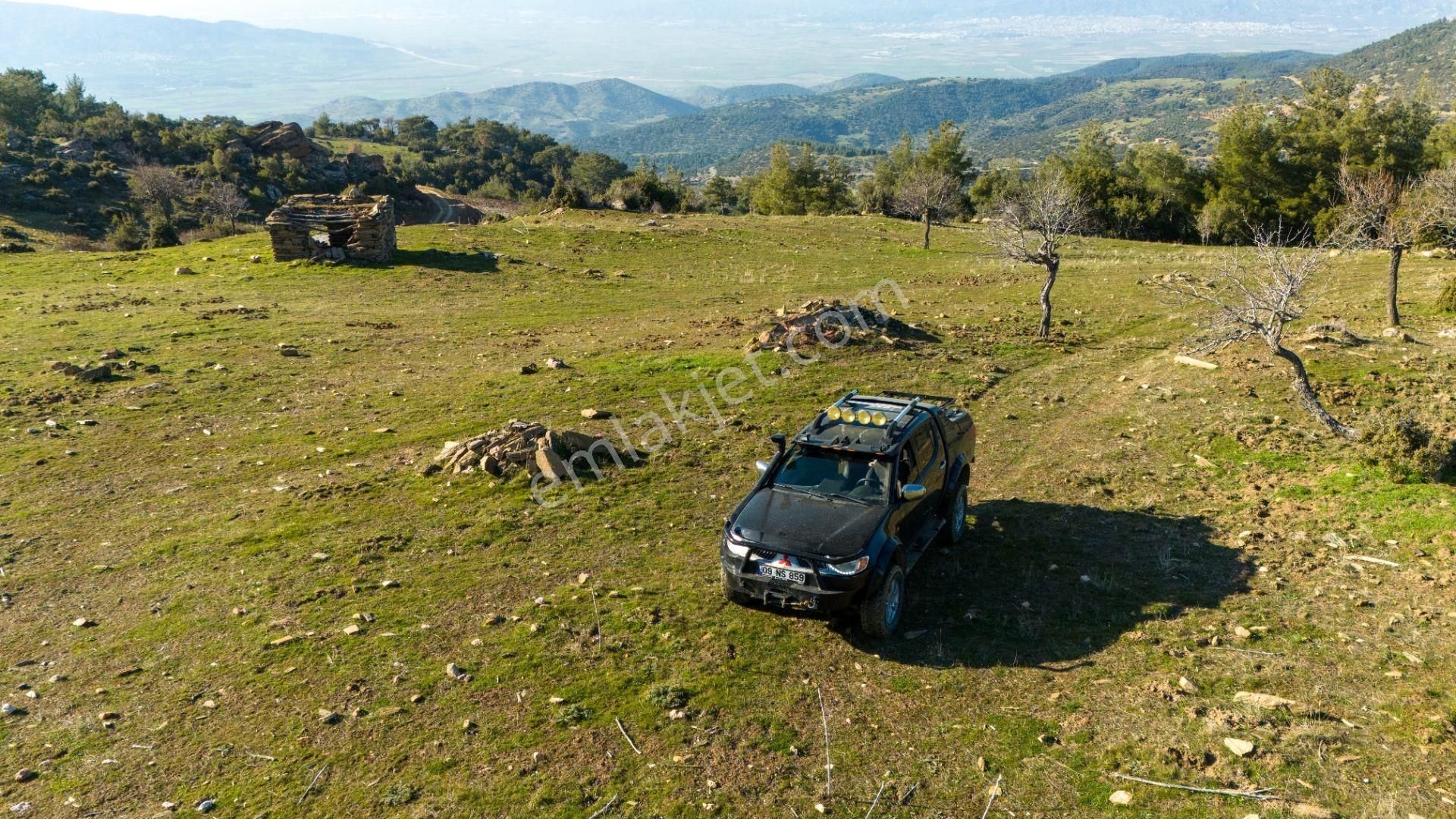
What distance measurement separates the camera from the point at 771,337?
75.6 feet

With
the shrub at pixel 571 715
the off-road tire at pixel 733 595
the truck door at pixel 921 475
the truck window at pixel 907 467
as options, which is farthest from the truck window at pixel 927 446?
the shrub at pixel 571 715

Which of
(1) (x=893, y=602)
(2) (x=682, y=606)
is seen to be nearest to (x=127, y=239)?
(2) (x=682, y=606)

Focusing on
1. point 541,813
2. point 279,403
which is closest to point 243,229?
point 279,403

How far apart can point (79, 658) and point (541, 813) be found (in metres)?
6.53

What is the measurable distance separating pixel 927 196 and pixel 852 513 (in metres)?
39.1

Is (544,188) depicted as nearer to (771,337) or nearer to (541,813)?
(771,337)

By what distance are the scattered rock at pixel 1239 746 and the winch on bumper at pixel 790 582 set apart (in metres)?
3.61

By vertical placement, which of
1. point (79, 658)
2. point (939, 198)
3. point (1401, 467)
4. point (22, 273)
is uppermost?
point (939, 198)

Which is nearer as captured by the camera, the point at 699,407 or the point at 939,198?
the point at 699,407

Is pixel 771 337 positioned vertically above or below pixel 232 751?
above

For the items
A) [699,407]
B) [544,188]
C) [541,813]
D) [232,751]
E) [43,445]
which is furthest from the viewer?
[544,188]

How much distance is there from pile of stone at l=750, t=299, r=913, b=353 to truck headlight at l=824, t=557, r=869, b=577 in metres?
14.2

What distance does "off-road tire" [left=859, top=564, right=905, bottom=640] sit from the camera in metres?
8.88

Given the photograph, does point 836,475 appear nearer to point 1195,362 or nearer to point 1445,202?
point 1195,362
